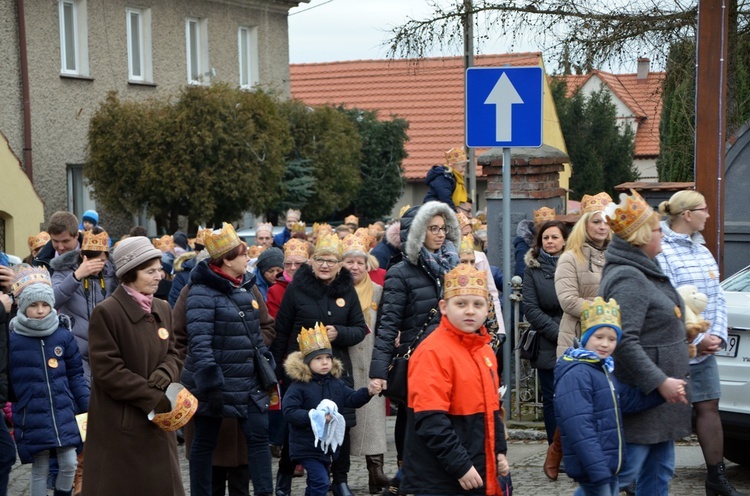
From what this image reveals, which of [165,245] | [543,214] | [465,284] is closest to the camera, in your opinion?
[465,284]

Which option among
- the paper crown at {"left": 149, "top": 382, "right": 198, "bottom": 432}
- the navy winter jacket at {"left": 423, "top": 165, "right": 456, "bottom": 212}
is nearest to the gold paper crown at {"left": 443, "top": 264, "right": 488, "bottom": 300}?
the paper crown at {"left": 149, "top": 382, "right": 198, "bottom": 432}

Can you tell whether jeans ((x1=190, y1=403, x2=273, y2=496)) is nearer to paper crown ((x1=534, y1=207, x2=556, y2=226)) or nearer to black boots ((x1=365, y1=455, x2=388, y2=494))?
black boots ((x1=365, y1=455, x2=388, y2=494))

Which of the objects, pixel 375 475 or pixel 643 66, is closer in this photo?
pixel 375 475

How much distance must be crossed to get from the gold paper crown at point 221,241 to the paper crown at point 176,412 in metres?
1.45

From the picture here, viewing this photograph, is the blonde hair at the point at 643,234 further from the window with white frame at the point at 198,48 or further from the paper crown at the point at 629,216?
the window with white frame at the point at 198,48

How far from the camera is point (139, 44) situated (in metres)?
25.2

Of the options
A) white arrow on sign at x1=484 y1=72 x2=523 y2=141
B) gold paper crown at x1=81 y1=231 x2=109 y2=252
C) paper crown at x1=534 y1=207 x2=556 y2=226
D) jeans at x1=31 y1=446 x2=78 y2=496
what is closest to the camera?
jeans at x1=31 y1=446 x2=78 y2=496

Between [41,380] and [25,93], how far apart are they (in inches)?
605

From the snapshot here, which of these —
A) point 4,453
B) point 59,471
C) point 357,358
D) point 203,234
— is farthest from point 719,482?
point 4,453

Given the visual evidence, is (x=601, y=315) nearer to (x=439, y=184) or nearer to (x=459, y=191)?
(x=439, y=184)

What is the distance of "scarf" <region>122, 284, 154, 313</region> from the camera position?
6254 mm

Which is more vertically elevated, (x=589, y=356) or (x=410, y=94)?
(x=410, y=94)

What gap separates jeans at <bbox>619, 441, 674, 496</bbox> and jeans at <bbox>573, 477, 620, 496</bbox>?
331 millimetres

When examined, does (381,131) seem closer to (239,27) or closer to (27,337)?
(239,27)
